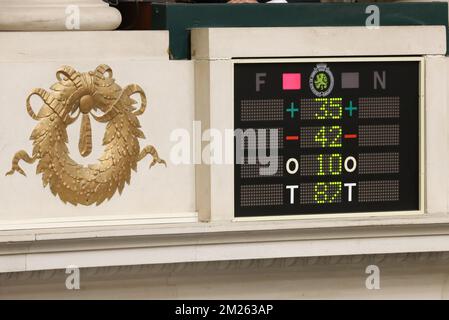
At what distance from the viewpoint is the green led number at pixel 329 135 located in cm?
1020

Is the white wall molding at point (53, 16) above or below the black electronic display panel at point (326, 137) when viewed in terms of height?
above

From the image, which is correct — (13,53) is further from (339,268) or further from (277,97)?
(339,268)

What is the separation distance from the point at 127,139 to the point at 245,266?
1079mm

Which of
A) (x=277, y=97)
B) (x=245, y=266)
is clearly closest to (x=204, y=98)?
(x=277, y=97)

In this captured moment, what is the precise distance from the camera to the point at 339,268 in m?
10.5

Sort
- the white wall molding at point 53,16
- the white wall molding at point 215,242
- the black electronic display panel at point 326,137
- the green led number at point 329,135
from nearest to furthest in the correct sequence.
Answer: the white wall molding at point 215,242 < the white wall molding at point 53,16 < the black electronic display panel at point 326,137 < the green led number at point 329,135

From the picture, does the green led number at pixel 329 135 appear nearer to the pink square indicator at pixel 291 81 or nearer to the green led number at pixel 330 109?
the green led number at pixel 330 109

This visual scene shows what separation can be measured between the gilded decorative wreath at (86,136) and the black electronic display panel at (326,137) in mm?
606

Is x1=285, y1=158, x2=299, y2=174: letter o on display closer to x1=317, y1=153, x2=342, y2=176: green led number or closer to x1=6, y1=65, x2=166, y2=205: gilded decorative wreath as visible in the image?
x1=317, y1=153, x2=342, y2=176: green led number

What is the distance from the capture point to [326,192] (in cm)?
1024

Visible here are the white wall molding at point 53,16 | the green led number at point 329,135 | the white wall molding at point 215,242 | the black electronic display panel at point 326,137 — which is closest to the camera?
the white wall molding at point 215,242

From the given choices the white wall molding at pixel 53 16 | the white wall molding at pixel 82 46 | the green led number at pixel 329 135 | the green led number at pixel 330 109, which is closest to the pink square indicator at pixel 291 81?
the green led number at pixel 330 109

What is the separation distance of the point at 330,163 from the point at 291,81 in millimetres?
552

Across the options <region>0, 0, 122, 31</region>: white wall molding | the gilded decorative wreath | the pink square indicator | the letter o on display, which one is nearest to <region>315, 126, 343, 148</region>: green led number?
the letter o on display
